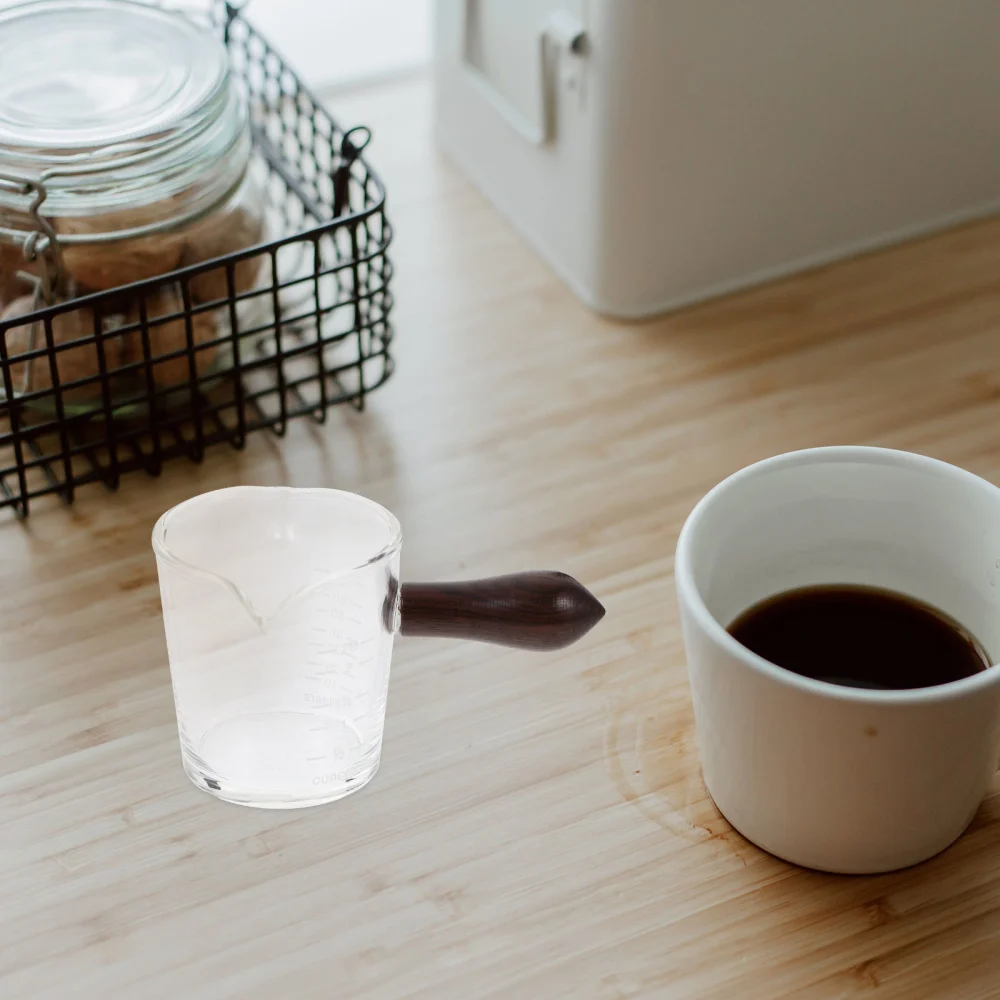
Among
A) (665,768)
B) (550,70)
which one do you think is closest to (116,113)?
(550,70)

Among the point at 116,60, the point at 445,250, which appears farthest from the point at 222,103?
the point at 445,250

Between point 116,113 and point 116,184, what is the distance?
3 cm

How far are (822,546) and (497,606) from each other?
0.14 m

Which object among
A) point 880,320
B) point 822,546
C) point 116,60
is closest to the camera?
point 822,546

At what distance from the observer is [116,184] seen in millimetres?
615

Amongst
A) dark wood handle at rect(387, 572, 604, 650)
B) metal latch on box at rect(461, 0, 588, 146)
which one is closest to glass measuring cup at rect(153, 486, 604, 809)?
dark wood handle at rect(387, 572, 604, 650)

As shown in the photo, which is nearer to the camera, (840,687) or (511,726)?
(840,687)

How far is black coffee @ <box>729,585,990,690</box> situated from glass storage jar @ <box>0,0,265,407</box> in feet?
0.92

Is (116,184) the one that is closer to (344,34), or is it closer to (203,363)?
(203,363)

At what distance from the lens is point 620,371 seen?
2.44ft

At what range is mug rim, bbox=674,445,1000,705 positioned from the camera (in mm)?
433

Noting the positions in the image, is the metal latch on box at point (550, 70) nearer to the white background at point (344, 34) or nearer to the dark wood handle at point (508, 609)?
the white background at point (344, 34)

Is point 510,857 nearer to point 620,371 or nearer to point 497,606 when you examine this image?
point 497,606

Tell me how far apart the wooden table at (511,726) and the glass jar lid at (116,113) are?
130 millimetres
